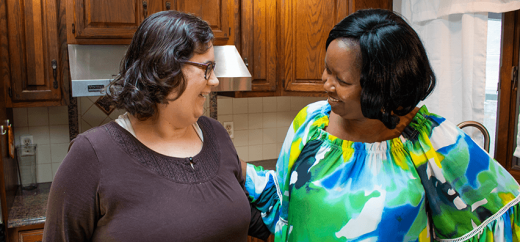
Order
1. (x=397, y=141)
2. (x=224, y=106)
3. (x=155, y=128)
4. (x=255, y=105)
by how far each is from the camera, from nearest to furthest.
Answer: (x=397, y=141), (x=155, y=128), (x=224, y=106), (x=255, y=105)

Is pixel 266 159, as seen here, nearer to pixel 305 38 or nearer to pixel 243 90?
pixel 243 90

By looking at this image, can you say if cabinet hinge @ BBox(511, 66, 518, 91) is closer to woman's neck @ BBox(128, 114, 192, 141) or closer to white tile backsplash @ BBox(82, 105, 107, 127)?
woman's neck @ BBox(128, 114, 192, 141)

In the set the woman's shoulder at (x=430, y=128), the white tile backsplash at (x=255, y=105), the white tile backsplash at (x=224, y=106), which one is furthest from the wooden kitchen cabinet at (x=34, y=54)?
the woman's shoulder at (x=430, y=128)

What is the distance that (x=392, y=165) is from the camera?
87 centimetres

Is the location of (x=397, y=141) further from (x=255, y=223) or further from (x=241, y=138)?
(x=241, y=138)

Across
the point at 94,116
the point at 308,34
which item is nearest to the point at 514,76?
the point at 308,34

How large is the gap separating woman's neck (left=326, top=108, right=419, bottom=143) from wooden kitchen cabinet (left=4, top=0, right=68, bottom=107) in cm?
168

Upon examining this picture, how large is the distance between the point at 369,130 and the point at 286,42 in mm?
1539

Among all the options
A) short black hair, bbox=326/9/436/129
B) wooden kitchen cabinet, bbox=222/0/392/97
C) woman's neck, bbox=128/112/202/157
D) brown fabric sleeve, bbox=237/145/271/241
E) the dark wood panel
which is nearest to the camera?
short black hair, bbox=326/9/436/129

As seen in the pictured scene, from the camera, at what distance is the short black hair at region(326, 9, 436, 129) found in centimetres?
78

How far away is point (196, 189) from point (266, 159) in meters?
1.91

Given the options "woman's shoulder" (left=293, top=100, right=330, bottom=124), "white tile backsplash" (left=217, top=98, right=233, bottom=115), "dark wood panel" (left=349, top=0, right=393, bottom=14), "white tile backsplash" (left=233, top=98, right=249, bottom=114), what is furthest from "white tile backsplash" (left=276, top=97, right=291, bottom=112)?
"woman's shoulder" (left=293, top=100, right=330, bottom=124)

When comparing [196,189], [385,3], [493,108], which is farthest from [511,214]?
[385,3]

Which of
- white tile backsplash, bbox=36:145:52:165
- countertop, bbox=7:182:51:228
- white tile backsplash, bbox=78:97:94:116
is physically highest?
white tile backsplash, bbox=78:97:94:116
